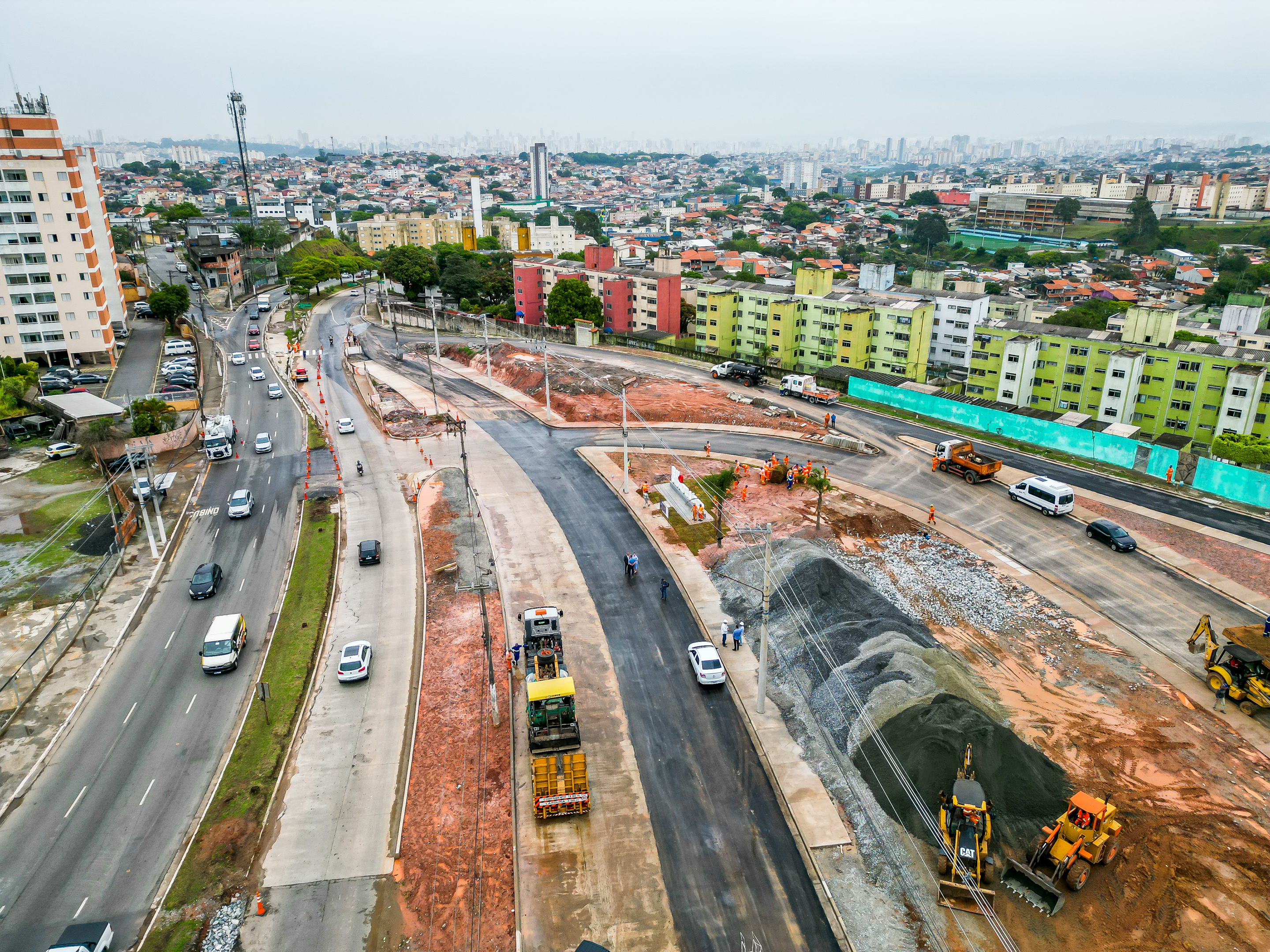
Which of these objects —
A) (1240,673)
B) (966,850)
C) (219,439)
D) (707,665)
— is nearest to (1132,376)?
(1240,673)

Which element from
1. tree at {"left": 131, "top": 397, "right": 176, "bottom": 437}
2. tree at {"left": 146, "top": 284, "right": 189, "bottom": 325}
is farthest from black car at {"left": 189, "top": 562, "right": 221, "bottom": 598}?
tree at {"left": 146, "top": 284, "right": 189, "bottom": 325}

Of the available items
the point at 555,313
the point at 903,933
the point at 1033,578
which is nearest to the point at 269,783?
the point at 903,933

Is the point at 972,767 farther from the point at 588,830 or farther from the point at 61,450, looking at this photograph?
the point at 61,450

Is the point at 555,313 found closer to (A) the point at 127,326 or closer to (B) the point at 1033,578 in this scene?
(A) the point at 127,326

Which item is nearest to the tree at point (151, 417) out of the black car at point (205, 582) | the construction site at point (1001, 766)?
the black car at point (205, 582)

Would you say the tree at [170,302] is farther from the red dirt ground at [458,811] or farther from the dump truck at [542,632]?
the dump truck at [542,632]
